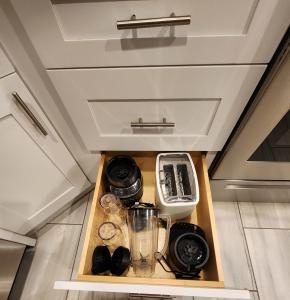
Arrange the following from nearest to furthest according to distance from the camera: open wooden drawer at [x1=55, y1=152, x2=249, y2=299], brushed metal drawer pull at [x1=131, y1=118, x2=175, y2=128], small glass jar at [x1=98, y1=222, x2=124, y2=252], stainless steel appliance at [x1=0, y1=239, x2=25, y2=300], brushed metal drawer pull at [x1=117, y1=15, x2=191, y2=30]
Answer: brushed metal drawer pull at [x1=117, y1=15, x2=191, y2=30], open wooden drawer at [x1=55, y1=152, x2=249, y2=299], brushed metal drawer pull at [x1=131, y1=118, x2=175, y2=128], small glass jar at [x1=98, y1=222, x2=124, y2=252], stainless steel appliance at [x1=0, y1=239, x2=25, y2=300]

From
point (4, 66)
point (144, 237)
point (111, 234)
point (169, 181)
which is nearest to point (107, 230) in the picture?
point (111, 234)

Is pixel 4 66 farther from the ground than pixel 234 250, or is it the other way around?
pixel 4 66

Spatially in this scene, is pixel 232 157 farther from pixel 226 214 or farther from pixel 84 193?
pixel 84 193

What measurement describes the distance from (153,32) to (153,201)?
668 millimetres

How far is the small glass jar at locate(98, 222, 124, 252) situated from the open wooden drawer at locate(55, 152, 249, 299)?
0.02m

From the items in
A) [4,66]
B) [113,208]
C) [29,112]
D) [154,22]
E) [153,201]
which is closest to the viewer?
[154,22]

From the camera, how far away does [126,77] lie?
24.4 inches

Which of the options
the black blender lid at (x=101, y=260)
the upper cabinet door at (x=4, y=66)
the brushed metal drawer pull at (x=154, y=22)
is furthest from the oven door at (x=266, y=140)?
the upper cabinet door at (x=4, y=66)

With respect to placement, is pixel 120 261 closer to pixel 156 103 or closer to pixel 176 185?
pixel 176 185

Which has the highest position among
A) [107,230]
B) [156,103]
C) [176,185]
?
[156,103]

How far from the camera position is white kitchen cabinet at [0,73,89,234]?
676 mm

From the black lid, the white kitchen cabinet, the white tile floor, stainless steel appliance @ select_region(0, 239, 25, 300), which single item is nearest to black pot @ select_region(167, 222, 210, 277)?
the black lid

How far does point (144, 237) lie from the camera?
922 mm

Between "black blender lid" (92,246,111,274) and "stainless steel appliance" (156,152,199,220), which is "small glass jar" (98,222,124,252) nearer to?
"black blender lid" (92,246,111,274)
